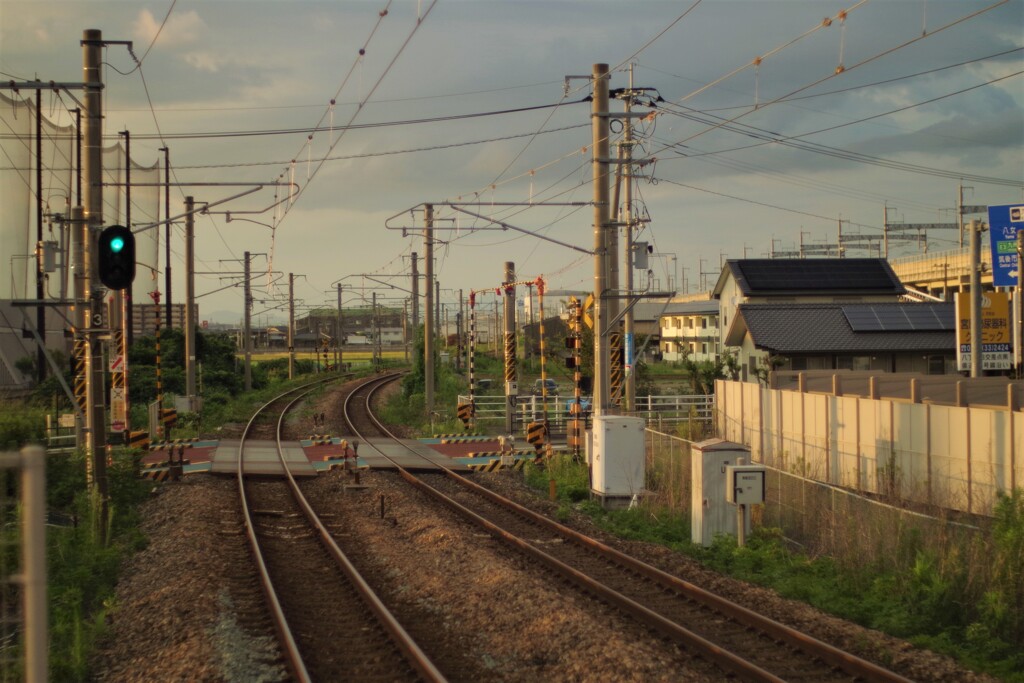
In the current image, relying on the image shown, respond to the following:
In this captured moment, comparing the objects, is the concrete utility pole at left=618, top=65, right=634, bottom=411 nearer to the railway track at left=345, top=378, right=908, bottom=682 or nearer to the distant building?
the railway track at left=345, top=378, right=908, bottom=682

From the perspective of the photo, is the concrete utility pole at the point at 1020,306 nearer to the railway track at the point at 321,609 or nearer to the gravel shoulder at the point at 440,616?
the gravel shoulder at the point at 440,616

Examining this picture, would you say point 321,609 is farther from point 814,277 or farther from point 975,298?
point 814,277

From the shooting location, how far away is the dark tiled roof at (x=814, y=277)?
4384 centimetres

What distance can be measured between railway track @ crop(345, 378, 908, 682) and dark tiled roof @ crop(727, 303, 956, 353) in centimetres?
2054

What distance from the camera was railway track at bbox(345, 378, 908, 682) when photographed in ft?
27.5

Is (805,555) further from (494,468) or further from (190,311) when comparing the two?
(190,311)

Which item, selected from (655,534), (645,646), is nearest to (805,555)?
(655,534)

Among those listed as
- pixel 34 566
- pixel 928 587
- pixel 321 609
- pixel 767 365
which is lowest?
pixel 321 609

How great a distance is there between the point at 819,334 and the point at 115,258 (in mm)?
28279

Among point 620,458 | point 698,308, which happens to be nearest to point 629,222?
point 620,458

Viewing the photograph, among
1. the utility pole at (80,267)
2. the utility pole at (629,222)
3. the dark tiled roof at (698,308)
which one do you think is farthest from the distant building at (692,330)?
the utility pole at (80,267)

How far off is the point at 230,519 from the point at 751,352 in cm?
2600

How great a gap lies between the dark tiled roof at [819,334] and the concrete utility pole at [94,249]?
25016mm

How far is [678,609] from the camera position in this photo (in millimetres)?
10578
